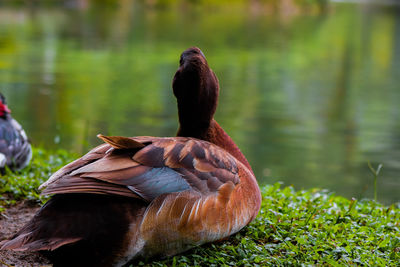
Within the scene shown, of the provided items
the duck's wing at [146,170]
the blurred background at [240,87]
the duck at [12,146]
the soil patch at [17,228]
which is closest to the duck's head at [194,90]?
the duck's wing at [146,170]

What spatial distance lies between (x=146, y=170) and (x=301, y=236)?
1.47 m

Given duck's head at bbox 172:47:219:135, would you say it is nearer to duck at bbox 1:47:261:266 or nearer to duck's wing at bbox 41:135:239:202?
duck at bbox 1:47:261:266

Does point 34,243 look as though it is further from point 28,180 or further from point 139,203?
point 28,180

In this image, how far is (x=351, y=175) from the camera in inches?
445

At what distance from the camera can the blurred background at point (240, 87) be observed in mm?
12055

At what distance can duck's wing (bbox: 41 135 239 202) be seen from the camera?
3.38 metres

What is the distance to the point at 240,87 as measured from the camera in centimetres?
2123

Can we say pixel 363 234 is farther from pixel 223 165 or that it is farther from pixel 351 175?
pixel 351 175

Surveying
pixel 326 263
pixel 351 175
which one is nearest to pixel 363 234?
pixel 326 263

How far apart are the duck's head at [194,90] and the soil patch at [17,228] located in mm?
1599

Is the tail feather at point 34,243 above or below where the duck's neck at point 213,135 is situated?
below

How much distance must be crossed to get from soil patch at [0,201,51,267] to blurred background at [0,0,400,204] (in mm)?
3282

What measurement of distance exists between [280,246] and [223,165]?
2.52ft

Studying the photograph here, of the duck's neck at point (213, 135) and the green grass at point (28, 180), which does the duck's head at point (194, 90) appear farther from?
the green grass at point (28, 180)
